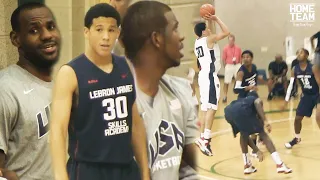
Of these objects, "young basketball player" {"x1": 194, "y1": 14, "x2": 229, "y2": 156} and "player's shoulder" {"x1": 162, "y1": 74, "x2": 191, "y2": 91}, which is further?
"young basketball player" {"x1": 194, "y1": 14, "x2": 229, "y2": 156}

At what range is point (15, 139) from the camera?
2057mm

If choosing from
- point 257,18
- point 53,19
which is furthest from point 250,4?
point 53,19

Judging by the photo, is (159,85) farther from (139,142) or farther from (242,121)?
(242,121)

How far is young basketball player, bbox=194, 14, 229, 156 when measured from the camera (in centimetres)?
226

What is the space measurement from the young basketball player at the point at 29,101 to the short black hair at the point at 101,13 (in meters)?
0.20

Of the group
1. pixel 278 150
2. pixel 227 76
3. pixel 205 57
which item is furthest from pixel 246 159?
pixel 205 57

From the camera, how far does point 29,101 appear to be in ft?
6.78

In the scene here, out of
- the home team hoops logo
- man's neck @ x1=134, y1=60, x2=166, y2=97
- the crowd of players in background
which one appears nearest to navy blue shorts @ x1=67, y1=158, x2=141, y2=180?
man's neck @ x1=134, y1=60, x2=166, y2=97

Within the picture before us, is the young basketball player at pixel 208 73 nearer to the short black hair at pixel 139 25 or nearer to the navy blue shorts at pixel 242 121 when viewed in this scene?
the navy blue shorts at pixel 242 121

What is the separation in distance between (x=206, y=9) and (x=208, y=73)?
569mm

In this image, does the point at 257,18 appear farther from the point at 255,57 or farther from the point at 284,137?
the point at 284,137

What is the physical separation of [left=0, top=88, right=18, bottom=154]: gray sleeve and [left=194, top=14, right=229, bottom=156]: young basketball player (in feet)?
1.90

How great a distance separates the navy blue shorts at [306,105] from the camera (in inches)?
119

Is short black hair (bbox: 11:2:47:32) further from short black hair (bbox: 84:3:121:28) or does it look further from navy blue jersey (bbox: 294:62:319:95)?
navy blue jersey (bbox: 294:62:319:95)
